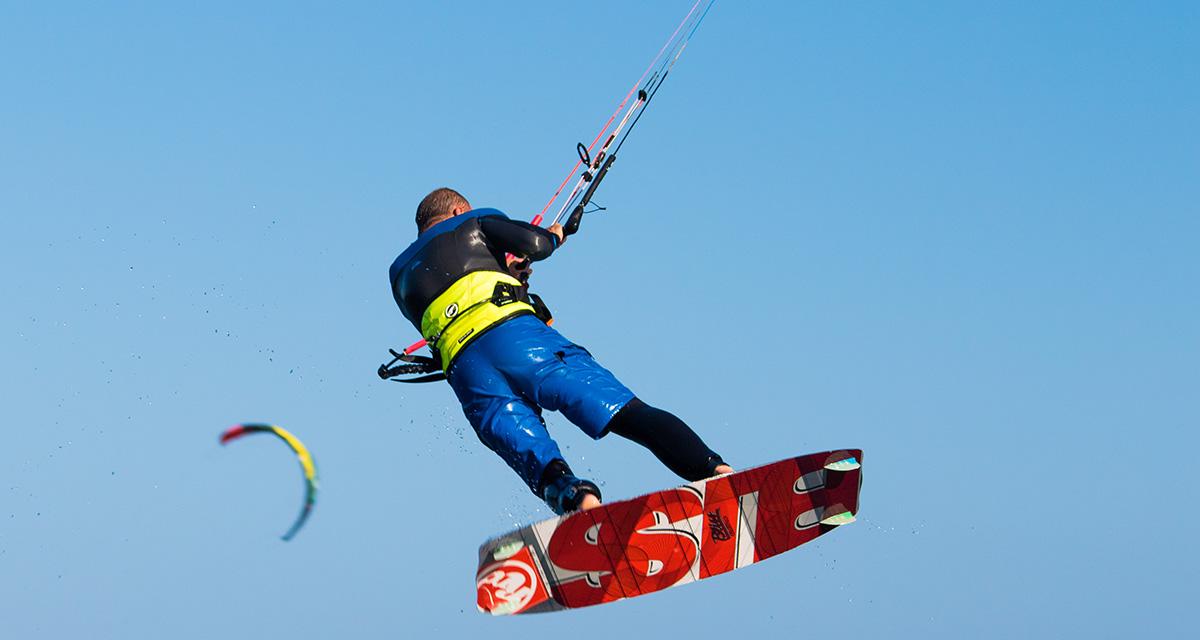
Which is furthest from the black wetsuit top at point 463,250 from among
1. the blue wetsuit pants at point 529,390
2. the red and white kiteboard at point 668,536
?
the red and white kiteboard at point 668,536

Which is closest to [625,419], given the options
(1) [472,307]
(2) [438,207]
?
(1) [472,307]

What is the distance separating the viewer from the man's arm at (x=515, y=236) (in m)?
8.19

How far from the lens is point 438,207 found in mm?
8492

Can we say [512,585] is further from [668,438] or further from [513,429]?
[668,438]

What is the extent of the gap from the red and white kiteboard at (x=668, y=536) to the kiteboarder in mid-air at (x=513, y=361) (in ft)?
0.49

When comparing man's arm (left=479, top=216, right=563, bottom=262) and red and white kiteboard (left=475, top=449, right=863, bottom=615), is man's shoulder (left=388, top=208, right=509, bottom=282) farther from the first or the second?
red and white kiteboard (left=475, top=449, right=863, bottom=615)

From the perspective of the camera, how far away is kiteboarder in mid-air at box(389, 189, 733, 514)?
25.8ft

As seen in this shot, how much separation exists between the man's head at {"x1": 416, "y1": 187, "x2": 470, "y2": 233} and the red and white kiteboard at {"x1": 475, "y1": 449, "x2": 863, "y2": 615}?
1802 mm

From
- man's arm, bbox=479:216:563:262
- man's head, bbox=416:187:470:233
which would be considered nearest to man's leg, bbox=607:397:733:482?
man's arm, bbox=479:216:563:262

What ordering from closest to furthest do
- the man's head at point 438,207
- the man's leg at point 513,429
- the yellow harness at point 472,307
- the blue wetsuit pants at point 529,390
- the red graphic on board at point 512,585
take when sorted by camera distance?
the red graphic on board at point 512,585, the man's leg at point 513,429, the blue wetsuit pants at point 529,390, the yellow harness at point 472,307, the man's head at point 438,207

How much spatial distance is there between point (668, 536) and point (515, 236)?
169 centimetres

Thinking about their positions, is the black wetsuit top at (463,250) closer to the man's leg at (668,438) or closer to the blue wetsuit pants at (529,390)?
the blue wetsuit pants at (529,390)

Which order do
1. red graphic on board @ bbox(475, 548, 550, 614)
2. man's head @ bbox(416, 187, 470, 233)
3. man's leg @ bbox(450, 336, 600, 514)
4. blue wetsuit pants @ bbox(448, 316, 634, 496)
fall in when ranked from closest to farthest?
1. red graphic on board @ bbox(475, 548, 550, 614)
2. man's leg @ bbox(450, 336, 600, 514)
3. blue wetsuit pants @ bbox(448, 316, 634, 496)
4. man's head @ bbox(416, 187, 470, 233)

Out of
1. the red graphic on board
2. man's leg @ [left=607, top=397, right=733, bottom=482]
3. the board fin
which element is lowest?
A: the red graphic on board
